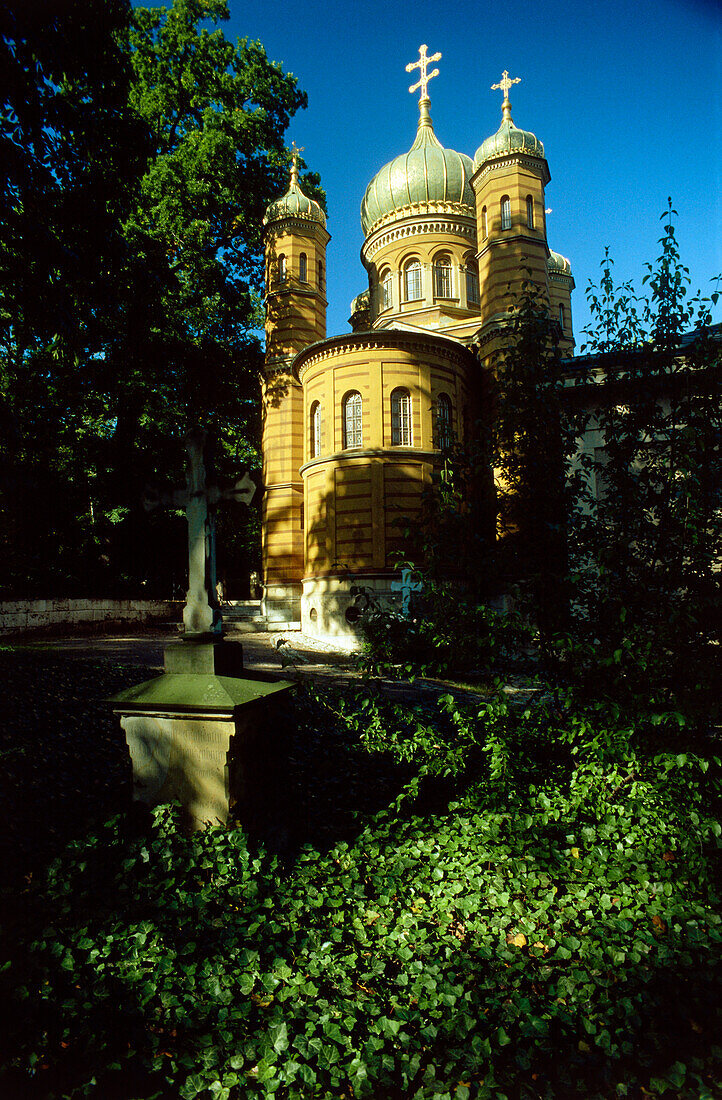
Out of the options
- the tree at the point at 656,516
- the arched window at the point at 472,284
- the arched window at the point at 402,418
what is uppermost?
the arched window at the point at 472,284

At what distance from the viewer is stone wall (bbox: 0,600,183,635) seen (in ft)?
52.8

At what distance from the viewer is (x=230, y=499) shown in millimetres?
5355

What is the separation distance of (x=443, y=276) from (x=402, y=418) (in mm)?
9575

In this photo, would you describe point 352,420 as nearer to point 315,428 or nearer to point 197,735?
point 315,428

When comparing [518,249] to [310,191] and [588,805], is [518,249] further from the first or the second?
[588,805]

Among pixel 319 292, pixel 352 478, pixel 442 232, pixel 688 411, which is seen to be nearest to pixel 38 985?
pixel 688 411

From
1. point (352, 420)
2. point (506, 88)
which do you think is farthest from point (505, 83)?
point (352, 420)

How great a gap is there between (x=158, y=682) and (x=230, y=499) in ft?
5.37

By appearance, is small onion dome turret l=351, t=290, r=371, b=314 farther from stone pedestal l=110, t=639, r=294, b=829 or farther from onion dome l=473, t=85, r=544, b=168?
stone pedestal l=110, t=639, r=294, b=829

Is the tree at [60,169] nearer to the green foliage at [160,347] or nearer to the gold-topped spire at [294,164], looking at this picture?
the green foliage at [160,347]

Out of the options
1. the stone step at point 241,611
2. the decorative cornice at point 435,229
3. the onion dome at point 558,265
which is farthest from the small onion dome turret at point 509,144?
the stone step at point 241,611

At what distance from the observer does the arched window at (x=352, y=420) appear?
19.5 meters

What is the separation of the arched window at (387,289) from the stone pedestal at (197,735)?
23.9 m

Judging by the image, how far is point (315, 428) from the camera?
20.6 m
